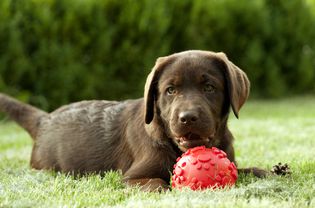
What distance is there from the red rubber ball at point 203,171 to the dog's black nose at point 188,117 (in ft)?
0.74

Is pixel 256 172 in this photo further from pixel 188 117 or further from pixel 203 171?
pixel 188 117

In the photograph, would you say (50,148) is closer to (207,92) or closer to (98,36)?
(207,92)

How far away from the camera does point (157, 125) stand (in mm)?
5016

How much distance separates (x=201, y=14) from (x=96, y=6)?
112 inches

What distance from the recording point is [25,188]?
4535 millimetres

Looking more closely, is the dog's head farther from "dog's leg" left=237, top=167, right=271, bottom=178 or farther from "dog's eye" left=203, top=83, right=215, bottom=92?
"dog's leg" left=237, top=167, right=271, bottom=178

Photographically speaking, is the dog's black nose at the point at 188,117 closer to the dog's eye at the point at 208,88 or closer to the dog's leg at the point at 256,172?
the dog's eye at the point at 208,88

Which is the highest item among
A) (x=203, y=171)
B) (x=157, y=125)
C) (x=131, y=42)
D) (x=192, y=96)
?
(x=192, y=96)

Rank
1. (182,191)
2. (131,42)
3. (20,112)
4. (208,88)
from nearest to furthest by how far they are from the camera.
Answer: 1. (182,191)
2. (208,88)
3. (20,112)
4. (131,42)

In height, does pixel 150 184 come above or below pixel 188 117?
below

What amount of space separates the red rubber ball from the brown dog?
170 mm

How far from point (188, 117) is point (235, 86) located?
64 cm

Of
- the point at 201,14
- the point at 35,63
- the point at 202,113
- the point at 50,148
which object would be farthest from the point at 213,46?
the point at 202,113

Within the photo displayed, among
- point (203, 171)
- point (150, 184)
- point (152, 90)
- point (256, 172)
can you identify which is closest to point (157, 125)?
point (152, 90)
